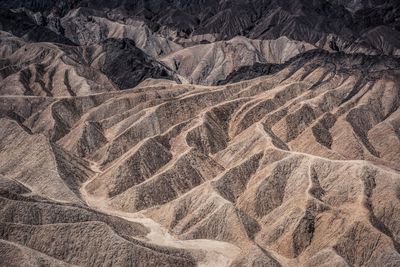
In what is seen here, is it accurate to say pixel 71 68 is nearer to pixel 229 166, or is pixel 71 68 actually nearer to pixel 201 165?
pixel 201 165

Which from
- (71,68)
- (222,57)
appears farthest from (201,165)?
(222,57)

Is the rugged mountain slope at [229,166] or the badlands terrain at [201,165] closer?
the badlands terrain at [201,165]

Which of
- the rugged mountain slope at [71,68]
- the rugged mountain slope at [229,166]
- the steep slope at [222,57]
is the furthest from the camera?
the steep slope at [222,57]

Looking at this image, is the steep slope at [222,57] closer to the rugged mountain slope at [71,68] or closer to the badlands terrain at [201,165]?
the rugged mountain slope at [71,68]

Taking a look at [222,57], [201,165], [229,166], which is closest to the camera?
[201,165]

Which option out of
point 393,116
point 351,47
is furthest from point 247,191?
point 351,47

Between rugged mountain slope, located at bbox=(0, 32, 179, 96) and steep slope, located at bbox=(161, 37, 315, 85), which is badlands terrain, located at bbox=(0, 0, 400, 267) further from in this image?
steep slope, located at bbox=(161, 37, 315, 85)

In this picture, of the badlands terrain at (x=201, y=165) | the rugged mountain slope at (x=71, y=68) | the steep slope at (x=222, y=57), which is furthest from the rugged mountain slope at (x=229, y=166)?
the steep slope at (x=222, y=57)

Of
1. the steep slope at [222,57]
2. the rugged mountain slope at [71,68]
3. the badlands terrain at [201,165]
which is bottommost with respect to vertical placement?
the steep slope at [222,57]

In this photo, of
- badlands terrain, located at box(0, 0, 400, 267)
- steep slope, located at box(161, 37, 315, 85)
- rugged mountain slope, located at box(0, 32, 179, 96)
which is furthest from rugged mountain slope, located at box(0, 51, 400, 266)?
steep slope, located at box(161, 37, 315, 85)
